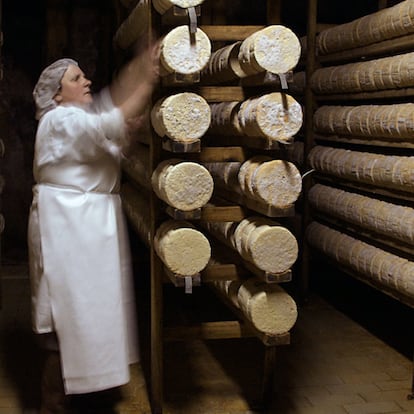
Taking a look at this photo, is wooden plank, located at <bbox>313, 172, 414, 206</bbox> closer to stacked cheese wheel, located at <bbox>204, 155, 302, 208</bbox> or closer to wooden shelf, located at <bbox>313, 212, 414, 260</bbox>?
wooden shelf, located at <bbox>313, 212, 414, 260</bbox>

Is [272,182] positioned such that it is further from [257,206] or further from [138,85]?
[138,85]

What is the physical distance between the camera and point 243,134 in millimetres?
3904

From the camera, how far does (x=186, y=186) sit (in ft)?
11.9

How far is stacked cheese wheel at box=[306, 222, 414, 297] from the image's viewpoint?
15.3 ft

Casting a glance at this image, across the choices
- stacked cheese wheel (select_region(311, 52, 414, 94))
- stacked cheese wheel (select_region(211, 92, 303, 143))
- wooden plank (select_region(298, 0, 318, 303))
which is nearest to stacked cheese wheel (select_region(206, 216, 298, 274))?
stacked cheese wheel (select_region(211, 92, 303, 143))

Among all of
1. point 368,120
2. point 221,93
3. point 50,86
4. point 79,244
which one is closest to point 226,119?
point 221,93

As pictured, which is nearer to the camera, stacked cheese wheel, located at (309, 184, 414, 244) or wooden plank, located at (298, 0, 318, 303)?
stacked cheese wheel, located at (309, 184, 414, 244)

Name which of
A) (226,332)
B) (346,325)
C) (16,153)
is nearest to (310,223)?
(346,325)

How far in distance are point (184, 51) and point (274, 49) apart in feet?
1.42

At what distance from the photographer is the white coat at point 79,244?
144 inches

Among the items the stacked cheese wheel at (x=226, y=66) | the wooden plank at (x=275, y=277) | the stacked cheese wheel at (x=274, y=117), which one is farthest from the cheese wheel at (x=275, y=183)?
the stacked cheese wheel at (x=226, y=66)

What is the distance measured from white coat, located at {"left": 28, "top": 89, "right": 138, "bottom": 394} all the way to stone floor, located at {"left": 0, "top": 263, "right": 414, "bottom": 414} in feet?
2.03

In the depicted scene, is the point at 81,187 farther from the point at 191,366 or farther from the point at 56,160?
the point at 191,366

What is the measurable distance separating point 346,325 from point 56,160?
308cm
